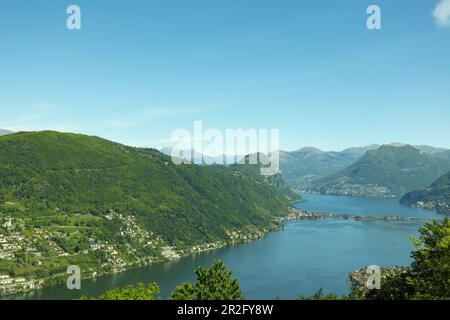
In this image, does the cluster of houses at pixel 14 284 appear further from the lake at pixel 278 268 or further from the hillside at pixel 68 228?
the lake at pixel 278 268

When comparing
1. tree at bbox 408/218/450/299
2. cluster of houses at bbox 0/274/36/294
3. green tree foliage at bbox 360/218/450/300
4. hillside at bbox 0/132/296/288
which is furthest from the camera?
hillside at bbox 0/132/296/288

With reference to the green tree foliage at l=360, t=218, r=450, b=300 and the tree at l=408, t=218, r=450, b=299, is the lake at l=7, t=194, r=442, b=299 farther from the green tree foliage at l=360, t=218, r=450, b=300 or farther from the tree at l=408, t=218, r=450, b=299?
the tree at l=408, t=218, r=450, b=299

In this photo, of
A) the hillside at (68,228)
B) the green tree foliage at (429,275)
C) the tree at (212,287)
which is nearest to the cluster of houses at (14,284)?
the hillside at (68,228)

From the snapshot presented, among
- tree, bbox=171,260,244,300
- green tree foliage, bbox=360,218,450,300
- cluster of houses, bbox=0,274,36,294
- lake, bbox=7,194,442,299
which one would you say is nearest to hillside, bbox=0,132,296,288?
cluster of houses, bbox=0,274,36,294

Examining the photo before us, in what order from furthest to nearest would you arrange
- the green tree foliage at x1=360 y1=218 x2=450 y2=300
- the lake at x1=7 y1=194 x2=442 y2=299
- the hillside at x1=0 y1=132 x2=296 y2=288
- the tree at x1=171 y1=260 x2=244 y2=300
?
the hillside at x1=0 y1=132 x2=296 y2=288 < the lake at x1=7 y1=194 x2=442 y2=299 < the tree at x1=171 y1=260 x2=244 y2=300 < the green tree foliage at x1=360 y1=218 x2=450 y2=300

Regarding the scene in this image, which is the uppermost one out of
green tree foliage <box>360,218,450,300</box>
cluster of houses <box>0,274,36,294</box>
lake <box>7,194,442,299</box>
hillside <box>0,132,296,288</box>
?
green tree foliage <box>360,218,450,300</box>

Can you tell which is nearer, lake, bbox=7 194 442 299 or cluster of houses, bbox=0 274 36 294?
cluster of houses, bbox=0 274 36 294

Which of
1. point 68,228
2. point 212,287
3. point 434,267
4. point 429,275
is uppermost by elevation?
point 434,267

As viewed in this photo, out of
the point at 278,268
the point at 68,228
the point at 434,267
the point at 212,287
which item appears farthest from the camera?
the point at 68,228

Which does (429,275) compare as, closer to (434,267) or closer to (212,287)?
(434,267)

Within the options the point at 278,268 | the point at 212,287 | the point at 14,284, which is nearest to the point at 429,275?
the point at 212,287
